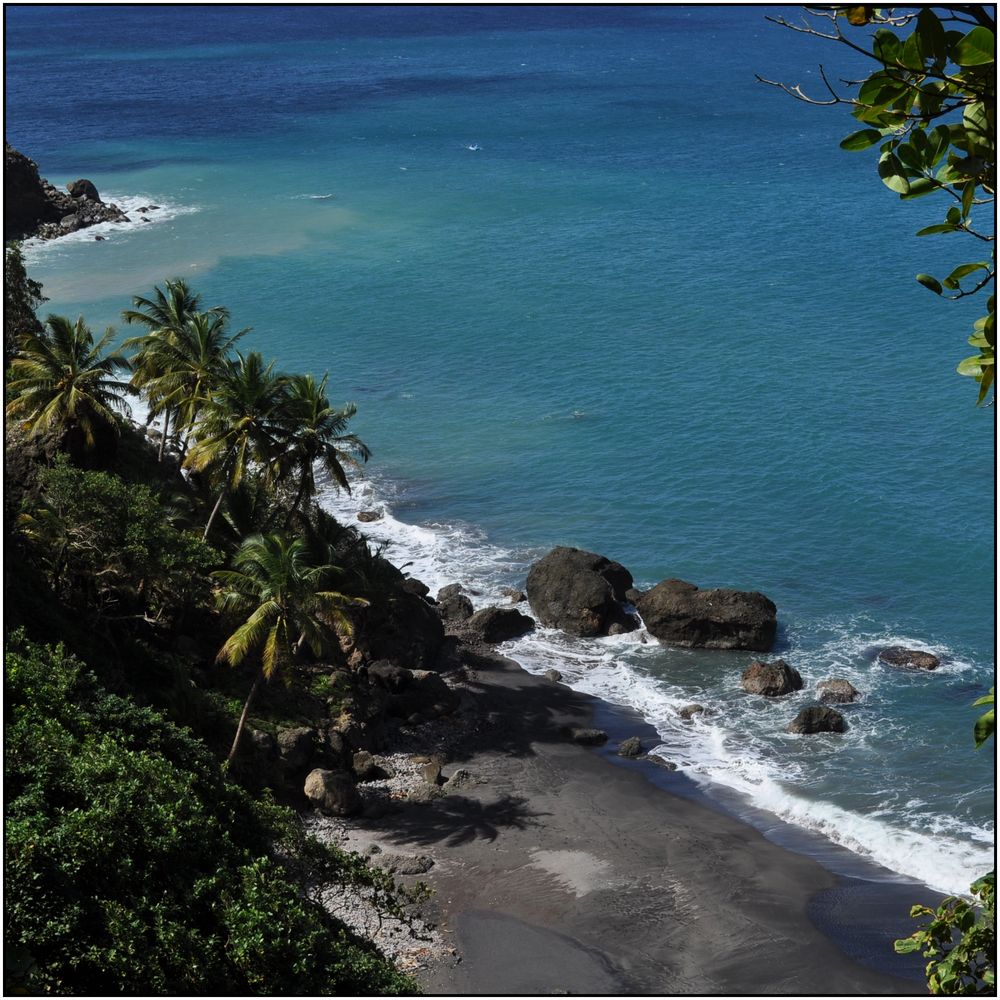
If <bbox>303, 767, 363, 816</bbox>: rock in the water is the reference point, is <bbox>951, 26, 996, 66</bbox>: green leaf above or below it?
above

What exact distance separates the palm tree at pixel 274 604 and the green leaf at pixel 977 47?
26486 mm

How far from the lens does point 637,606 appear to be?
4512 cm

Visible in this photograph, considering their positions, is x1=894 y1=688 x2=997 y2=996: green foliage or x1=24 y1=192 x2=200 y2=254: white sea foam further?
x1=24 y1=192 x2=200 y2=254: white sea foam

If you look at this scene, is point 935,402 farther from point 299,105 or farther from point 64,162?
point 299,105

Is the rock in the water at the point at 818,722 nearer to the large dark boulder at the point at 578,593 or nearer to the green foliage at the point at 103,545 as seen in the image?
the large dark boulder at the point at 578,593

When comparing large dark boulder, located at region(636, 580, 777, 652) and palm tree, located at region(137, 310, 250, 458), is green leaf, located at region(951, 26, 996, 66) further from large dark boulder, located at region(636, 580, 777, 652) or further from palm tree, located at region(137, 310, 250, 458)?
large dark boulder, located at region(636, 580, 777, 652)

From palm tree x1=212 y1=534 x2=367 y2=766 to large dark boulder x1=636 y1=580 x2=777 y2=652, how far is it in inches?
623

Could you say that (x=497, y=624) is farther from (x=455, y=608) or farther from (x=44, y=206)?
(x=44, y=206)

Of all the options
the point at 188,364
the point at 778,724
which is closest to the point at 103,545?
the point at 188,364

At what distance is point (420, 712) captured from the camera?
124 feet

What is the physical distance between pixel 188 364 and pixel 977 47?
3618 cm

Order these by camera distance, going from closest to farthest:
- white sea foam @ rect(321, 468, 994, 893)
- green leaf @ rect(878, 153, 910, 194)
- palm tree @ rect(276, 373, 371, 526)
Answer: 1. green leaf @ rect(878, 153, 910, 194)
2. white sea foam @ rect(321, 468, 994, 893)
3. palm tree @ rect(276, 373, 371, 526)

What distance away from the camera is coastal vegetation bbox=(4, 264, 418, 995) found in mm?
18875

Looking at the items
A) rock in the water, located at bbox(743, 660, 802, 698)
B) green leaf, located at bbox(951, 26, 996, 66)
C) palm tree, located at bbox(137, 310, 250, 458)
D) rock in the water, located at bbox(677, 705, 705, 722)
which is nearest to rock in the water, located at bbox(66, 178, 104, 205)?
palm tree, located at bbox(137, 310, 250, 458)
